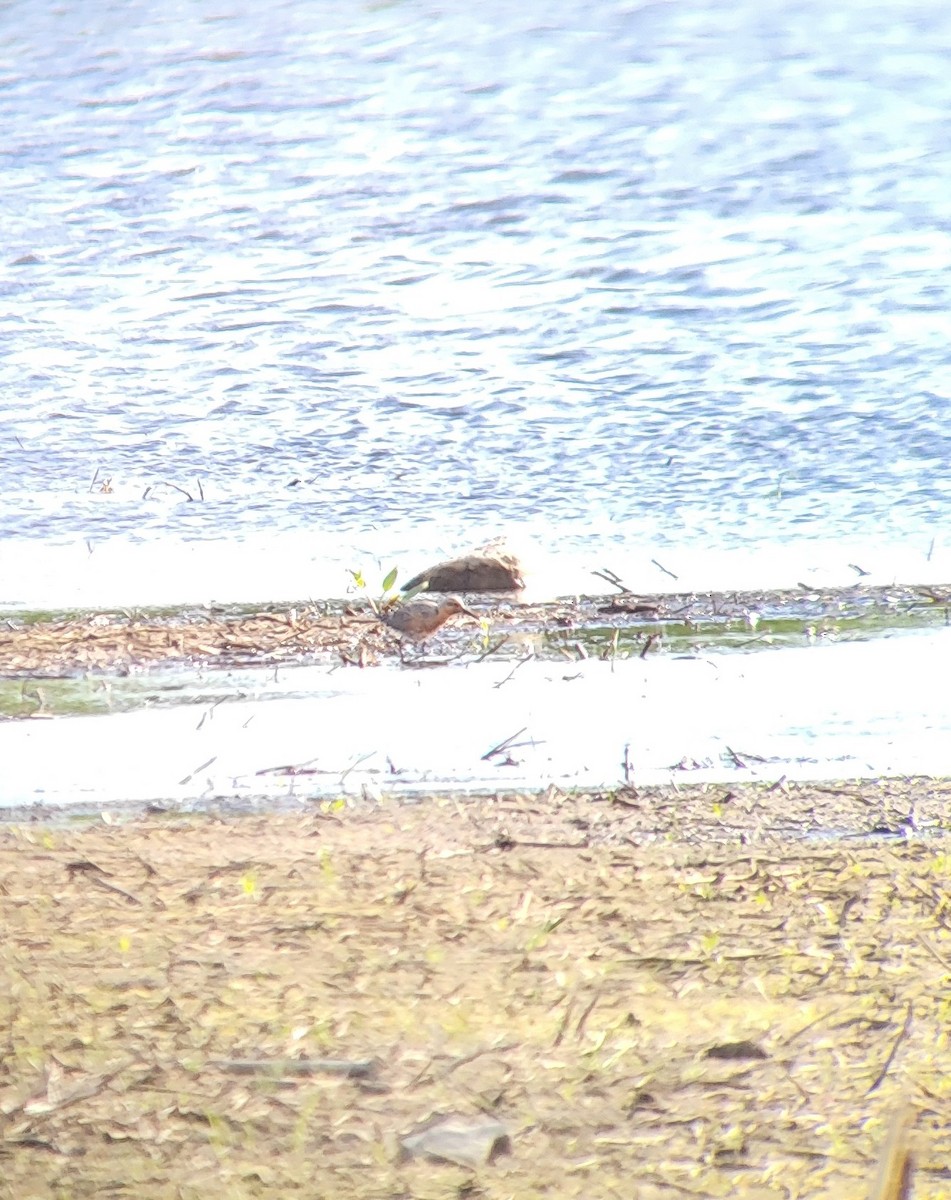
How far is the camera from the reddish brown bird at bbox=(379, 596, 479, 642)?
6559mm

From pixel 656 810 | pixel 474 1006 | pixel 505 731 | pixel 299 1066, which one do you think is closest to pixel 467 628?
pixel 505 731

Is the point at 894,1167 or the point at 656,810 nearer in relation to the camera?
the point at 894,1167

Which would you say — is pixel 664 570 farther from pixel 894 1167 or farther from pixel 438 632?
pixel 894 1167

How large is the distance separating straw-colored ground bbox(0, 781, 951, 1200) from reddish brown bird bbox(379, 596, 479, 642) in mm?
2513

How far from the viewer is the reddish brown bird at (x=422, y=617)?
656 centimetres

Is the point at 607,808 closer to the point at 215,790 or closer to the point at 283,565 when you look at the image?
the point at 215,790

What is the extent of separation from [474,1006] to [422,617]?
3727 millimetres

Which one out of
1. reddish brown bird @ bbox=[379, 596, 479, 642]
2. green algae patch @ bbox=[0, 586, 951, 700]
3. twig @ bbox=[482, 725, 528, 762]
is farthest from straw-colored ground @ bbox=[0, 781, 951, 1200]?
reddish brown bird @ bbox=[379, 596, 479, 642]

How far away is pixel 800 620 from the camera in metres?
6.69

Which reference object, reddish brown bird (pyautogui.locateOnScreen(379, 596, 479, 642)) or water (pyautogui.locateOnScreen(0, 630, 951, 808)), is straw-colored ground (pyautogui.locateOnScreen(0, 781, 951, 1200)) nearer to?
water (pyautogui.locateOnScreen(0, 630, 951, 808))

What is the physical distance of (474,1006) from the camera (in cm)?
291

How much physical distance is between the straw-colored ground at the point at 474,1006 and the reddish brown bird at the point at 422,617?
251cm

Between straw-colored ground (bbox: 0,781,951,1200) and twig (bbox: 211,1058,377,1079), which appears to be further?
twig (bbox: 211,1058,377,1079)

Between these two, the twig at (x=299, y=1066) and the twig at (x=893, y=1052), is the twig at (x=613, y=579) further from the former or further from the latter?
the twig at (x=299, y=1066)
